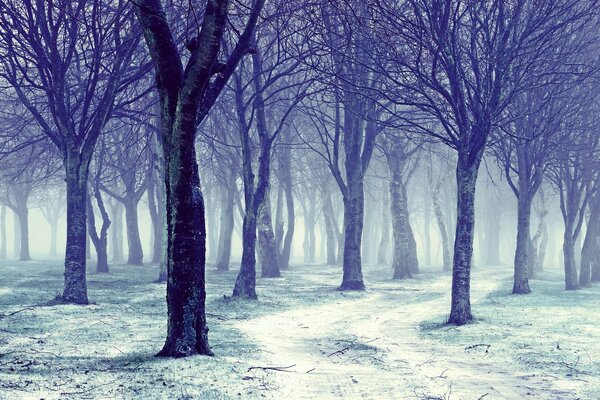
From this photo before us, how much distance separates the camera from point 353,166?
991 inches

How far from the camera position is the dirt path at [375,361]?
8234 millimetres

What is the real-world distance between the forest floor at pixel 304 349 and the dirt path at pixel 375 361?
0.02m

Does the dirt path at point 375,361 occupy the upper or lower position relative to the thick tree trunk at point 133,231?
lower

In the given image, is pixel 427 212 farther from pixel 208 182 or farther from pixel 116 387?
pixel 116 387

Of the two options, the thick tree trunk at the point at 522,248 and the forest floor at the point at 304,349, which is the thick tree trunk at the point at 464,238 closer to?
the forest floor at the point at 304,349

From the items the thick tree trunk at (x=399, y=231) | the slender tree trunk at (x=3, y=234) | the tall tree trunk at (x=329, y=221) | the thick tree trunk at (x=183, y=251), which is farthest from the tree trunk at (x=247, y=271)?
the slender tree trunk at (x=3, y=234)

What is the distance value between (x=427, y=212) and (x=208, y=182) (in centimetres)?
2032

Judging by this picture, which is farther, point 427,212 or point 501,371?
point 427,212

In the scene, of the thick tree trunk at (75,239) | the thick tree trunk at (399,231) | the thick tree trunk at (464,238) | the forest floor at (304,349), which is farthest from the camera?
the thick tree trunk at (399,231)

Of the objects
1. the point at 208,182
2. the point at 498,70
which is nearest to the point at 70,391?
the point at 498,70

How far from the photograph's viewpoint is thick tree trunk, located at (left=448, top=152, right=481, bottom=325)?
15247 millimetres

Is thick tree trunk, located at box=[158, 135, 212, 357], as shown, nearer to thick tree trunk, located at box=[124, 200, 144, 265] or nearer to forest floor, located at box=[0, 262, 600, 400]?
forest floor, located at box=[0, 262, 600, 400]

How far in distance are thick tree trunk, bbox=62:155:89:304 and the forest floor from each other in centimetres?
62

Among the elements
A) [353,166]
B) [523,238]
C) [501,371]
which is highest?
[353,166]
